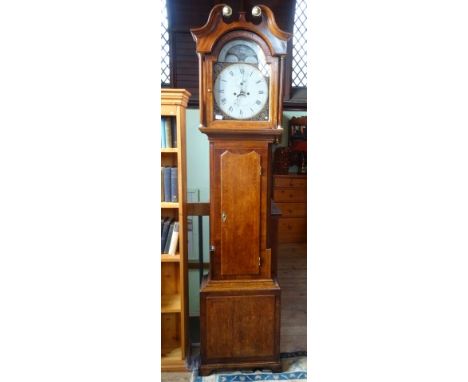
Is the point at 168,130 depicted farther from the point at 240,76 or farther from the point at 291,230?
the point at 291,230

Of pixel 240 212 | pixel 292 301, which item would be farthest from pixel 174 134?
pixel 292 301

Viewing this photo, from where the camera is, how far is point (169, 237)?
1514 millimetres

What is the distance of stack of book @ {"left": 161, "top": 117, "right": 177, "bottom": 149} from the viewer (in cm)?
143

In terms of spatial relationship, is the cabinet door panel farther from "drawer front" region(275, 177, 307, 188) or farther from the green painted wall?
"drawer front" region(275, 177, 307, 188)

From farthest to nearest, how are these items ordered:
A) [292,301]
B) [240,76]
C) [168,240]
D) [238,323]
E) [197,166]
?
[197,166] → [292,301] → [168,240] → [238,323] → [240,76]

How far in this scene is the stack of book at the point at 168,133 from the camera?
56.4 inches

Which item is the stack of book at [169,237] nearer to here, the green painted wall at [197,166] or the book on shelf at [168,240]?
the book on shelf at [168,240]

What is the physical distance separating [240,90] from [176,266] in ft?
3.20

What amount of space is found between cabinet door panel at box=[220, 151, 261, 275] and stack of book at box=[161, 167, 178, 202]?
0.26 meters

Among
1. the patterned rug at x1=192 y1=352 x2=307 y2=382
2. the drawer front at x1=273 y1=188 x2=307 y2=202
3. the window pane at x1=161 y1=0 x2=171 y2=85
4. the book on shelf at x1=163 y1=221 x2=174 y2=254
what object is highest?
the window pane at x1=161 y1=0 x2=171 y2=85

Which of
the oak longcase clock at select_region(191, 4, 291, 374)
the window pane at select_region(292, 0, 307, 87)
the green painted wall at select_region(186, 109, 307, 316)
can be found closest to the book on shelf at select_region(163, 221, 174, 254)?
the oak longcase clock at select_region(191, 4, 291, 374)

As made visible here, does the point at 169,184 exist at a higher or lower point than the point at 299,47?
lower
